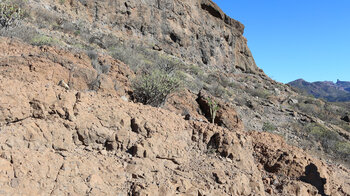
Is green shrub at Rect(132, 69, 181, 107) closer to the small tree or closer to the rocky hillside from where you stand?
the rocky hillside

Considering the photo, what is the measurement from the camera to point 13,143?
2281mm

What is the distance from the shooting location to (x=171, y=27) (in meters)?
23.4

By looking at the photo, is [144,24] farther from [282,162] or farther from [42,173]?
[42,173]

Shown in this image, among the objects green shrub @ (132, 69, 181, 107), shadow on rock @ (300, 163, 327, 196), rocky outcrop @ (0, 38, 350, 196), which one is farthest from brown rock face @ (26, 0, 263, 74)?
shadow on rock @ (300, 163, 327, 196)

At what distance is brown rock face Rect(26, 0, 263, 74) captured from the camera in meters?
16.4

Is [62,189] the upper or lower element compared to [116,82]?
lower

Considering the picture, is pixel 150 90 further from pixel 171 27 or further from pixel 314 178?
pixel 171 27

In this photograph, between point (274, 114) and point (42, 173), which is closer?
point (42, 173)

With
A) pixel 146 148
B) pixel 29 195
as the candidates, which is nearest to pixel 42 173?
pixel 29 195

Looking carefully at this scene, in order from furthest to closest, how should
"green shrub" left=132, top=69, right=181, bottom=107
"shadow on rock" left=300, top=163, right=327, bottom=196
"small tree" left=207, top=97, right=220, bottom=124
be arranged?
"small tree" left=207, top=97, right=220, bottom=124 → "green shrub" left=132, top=69, right=181, bottom=107 → "shadow on rock" left=300, top=163, right=327, bottom=196

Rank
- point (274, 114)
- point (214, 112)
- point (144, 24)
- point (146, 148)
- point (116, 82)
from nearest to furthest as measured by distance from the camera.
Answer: point (146, 148) < point (116, 82) < point (214, 112) < point (274, 114) < point (144, 24)

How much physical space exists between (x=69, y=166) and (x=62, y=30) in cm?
960

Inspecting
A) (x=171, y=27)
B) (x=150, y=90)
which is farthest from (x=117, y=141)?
(x=171, y=27)

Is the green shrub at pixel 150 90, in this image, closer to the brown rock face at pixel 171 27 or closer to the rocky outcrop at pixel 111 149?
the rocky outcrop at pixel 111 149
